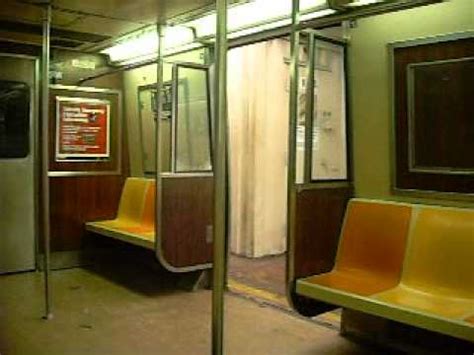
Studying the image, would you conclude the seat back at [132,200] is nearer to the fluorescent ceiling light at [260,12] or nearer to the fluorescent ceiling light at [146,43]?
the fluorescent ceiling light at [146,43]

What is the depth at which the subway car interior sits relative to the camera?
290 cm

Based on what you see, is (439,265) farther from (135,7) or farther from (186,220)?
(135,7)

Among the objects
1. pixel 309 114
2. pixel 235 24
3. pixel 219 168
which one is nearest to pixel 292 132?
pixel 309 114

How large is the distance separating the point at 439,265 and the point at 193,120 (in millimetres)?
2485

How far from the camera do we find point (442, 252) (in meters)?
2.89

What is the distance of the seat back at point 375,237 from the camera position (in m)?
3.11

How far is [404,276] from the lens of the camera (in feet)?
9.96

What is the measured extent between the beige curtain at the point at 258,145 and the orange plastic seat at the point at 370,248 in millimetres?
2829

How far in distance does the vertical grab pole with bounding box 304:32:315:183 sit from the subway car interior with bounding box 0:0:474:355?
12mm

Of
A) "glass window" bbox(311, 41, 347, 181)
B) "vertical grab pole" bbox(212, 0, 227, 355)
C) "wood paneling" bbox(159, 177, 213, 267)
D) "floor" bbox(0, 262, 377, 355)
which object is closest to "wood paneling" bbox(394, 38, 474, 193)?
"glass window" bbox(311, 41, 347, 181)

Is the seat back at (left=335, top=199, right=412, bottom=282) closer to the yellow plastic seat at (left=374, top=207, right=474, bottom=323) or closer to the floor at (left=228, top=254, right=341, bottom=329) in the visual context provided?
the yellow plastic seat at (left=374, top=207, right=474, bottom=323)

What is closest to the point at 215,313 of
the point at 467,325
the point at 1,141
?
the point at 467,325

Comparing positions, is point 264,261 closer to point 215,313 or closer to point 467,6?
point 467,6

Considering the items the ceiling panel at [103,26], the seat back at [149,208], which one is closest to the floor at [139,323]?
the seat back at [149,208]
